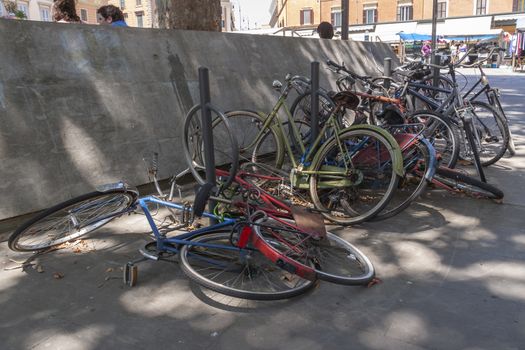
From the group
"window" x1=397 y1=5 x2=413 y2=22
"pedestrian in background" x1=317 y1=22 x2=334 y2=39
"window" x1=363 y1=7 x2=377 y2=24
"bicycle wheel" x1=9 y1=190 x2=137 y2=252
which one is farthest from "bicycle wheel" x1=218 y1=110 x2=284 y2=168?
"window" x1=363 y1=7 x2=377 y2=24

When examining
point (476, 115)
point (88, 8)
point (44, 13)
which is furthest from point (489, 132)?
point (88, 8)

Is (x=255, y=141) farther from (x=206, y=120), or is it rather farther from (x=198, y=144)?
(x=206, y=120)

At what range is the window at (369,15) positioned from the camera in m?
50.3

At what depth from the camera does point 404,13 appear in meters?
49.0

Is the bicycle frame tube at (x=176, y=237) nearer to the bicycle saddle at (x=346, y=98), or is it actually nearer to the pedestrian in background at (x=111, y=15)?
the bicycle saddle at (x=346, y=98)

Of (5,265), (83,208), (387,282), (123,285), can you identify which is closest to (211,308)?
(123,285)

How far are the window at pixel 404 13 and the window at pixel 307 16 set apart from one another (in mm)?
10081

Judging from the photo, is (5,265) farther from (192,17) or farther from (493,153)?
(493,153)

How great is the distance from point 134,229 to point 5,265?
972 millimetres

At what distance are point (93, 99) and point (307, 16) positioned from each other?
53389 millimetres

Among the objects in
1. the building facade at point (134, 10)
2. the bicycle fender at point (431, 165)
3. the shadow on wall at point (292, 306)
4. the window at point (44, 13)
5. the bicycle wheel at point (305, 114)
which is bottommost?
the shadow on wall at point (292, 306)

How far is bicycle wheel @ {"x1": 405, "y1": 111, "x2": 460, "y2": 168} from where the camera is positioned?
4.60 m

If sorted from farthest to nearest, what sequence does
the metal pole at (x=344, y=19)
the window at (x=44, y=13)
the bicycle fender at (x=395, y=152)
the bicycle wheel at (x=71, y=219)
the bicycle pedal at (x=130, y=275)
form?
the window at (x=44, y=13)
the metal pole at (x=344, y=19)
the bicycle fender at (x=395, y=152)
the bicycle wheel at (x=71, y=219)
the bicycle pedal at (x=130, y=275)

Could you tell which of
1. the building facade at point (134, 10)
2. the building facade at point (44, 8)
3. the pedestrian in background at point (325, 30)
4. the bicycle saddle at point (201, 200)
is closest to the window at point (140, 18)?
the building facade at point (134, 10)
